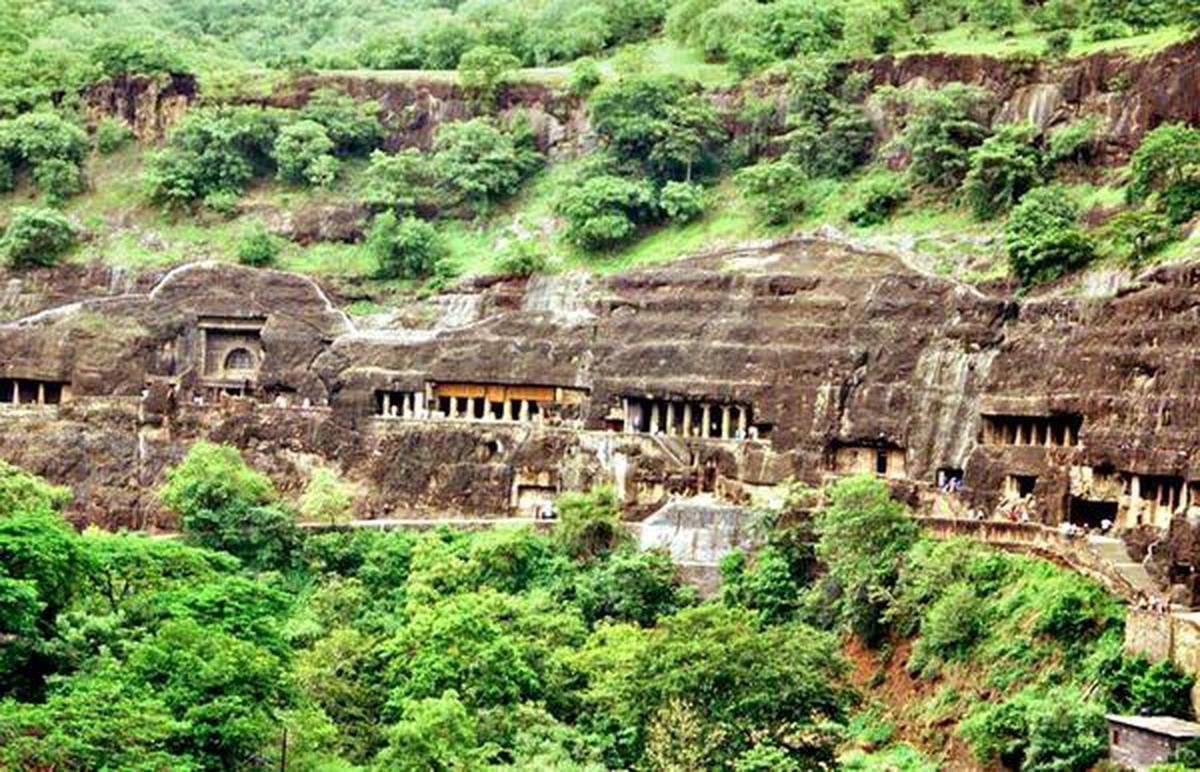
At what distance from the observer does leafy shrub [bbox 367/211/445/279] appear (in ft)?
253

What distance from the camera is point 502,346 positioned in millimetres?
68500

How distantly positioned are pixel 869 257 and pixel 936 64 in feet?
39.6

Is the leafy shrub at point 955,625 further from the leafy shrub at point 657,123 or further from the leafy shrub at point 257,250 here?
the leafy shrub at point 257,250

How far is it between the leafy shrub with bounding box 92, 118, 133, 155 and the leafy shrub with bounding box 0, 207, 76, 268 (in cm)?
687

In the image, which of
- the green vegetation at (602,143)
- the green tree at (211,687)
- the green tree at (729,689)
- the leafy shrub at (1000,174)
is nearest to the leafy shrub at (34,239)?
the green vegetation at (602,143)

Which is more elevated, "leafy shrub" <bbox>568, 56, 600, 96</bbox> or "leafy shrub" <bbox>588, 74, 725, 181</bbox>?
"leafy shrub" <bbox>568, 56, 600, 96</bbox>

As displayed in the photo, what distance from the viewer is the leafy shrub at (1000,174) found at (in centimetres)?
6669

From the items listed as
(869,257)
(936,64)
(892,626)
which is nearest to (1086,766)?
(892,626)

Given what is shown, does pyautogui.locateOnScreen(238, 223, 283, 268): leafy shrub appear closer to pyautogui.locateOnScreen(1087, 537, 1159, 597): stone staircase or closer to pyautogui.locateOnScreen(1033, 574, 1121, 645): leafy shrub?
pyautogui.locateOnScreen(1087, 537, 1159, 597): stone staircase

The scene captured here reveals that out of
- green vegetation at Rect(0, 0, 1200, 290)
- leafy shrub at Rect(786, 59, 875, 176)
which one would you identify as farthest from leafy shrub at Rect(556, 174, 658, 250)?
leafy shrub at Rect(786, 59, 875, 176)

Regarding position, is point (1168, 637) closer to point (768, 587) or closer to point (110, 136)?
point (768, 587)

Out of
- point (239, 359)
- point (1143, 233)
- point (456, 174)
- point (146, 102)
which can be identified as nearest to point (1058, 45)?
point (1143, 233)

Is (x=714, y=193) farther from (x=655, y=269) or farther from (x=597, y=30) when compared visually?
(x=597, y=30)

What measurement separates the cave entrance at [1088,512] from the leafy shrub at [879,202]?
1808cm
